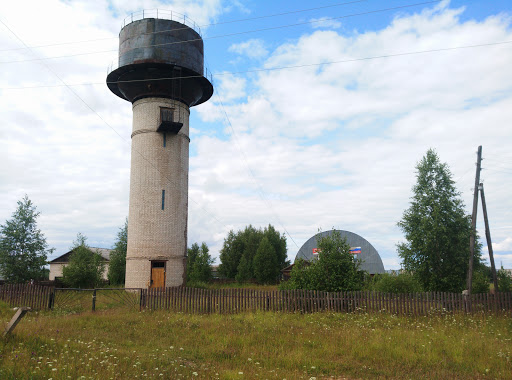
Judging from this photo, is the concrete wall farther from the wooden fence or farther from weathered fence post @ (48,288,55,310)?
weathered fence post @ (48,288,55,310)

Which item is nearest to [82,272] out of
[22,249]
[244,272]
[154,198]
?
[22,249]

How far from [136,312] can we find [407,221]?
1718cm

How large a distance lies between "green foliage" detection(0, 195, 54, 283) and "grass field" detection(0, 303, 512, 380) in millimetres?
14822

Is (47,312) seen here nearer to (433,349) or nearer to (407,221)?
(433,349)

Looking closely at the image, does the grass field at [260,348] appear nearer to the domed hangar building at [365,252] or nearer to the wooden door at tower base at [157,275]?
the wooden door at tower base at [157,275]

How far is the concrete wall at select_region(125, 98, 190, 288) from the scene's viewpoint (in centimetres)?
2338

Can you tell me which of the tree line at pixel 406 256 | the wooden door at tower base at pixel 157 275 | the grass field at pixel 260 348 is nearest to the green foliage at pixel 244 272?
the tree line at pixel 406 256

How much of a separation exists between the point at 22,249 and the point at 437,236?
94.4ft

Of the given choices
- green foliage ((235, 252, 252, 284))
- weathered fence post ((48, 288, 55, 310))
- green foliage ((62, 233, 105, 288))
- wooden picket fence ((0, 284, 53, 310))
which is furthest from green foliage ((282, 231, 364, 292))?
green foliage ((235, 252, 252, 284))

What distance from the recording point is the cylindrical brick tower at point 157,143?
2347 cm

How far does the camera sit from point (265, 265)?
44438 millimetres

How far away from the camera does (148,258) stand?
2325 cm

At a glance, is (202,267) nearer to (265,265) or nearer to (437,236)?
(265,265)

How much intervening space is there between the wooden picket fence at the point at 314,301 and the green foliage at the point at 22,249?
15333 mm
